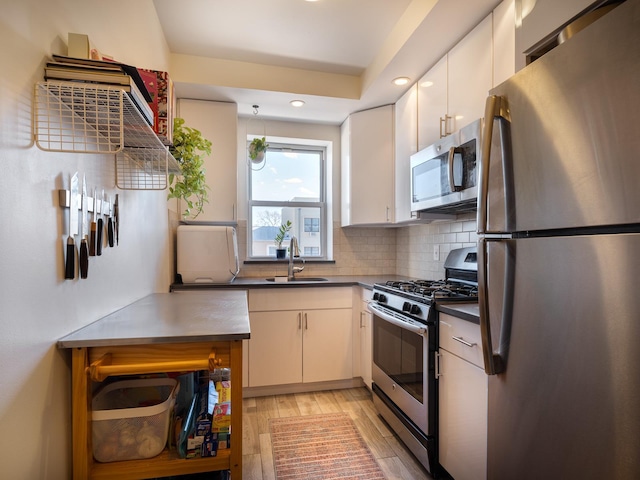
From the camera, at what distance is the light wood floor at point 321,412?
6.09 ft

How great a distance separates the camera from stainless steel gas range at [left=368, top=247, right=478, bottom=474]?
5.80 feet

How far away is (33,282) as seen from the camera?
888 mm

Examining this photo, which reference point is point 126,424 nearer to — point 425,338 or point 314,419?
point 425,338

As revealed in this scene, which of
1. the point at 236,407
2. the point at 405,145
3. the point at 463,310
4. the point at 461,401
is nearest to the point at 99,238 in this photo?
the point at 236,407

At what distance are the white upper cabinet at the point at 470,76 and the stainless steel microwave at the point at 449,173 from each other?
109 millimetres

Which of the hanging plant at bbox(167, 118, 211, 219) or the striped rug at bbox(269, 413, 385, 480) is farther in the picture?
the hanging plant at bbox(167, 118, 211, 219)

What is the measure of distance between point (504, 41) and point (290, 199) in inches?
89.4

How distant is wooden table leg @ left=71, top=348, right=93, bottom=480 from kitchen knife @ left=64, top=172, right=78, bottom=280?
0.79 ft

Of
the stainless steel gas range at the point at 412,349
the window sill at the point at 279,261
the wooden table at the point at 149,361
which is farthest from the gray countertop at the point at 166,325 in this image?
the window sill at the point at 279,261

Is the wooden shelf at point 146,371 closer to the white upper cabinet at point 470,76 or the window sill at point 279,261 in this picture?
the white upper cabinet at point 470,76

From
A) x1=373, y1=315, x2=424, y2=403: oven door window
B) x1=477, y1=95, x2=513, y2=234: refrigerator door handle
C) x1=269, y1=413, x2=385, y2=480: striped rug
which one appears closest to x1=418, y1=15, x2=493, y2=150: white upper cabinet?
x1=477, y1=95, x2=513, y2=234: refrigerator door handle

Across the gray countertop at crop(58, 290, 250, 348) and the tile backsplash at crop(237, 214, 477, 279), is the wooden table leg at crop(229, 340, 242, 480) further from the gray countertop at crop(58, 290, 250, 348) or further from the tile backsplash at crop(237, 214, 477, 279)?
the tile backsplash at crop(237, 214, 477, 279)

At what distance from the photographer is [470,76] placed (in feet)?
6.15

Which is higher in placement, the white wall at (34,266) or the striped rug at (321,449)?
the white wall at (34,266)
